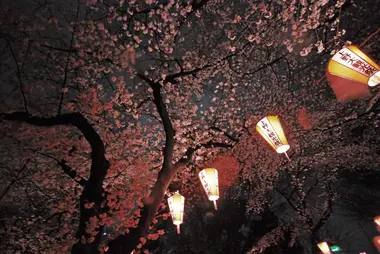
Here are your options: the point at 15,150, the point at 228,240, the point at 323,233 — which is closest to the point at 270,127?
the point at 15,150

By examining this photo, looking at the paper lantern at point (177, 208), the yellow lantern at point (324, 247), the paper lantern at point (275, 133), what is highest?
the paper lantern at point (275, 133)

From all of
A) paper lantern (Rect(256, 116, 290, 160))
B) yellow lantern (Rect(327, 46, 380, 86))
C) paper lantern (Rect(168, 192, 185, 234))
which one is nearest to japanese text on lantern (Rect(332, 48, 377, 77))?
yellow lantern (Rect(327, 46, 380, 86))

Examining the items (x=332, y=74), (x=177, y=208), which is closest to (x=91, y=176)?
(x=177, y=208)

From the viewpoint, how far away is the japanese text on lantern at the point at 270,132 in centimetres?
691

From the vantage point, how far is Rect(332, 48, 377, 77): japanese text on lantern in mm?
5289

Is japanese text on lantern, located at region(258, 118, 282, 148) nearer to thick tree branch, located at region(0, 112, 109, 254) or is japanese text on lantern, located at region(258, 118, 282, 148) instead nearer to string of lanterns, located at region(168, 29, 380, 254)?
string of lanterns, located at region(168, 29, 380, 254)

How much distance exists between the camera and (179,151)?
14680 millimetres

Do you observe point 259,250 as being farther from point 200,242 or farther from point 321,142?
point 321,142

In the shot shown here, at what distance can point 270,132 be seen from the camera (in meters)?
7.08

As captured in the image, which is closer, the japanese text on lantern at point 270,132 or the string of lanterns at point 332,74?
the string of lanterns at point 332,74

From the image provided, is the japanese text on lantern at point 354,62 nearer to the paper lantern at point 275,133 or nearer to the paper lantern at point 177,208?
the paper lantern at point 275,133

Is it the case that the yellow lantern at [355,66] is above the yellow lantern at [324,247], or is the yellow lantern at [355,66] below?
above

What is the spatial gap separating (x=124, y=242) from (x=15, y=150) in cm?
968

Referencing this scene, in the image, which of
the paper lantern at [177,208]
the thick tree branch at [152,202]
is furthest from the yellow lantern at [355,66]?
the paper lantern at [177,208]
